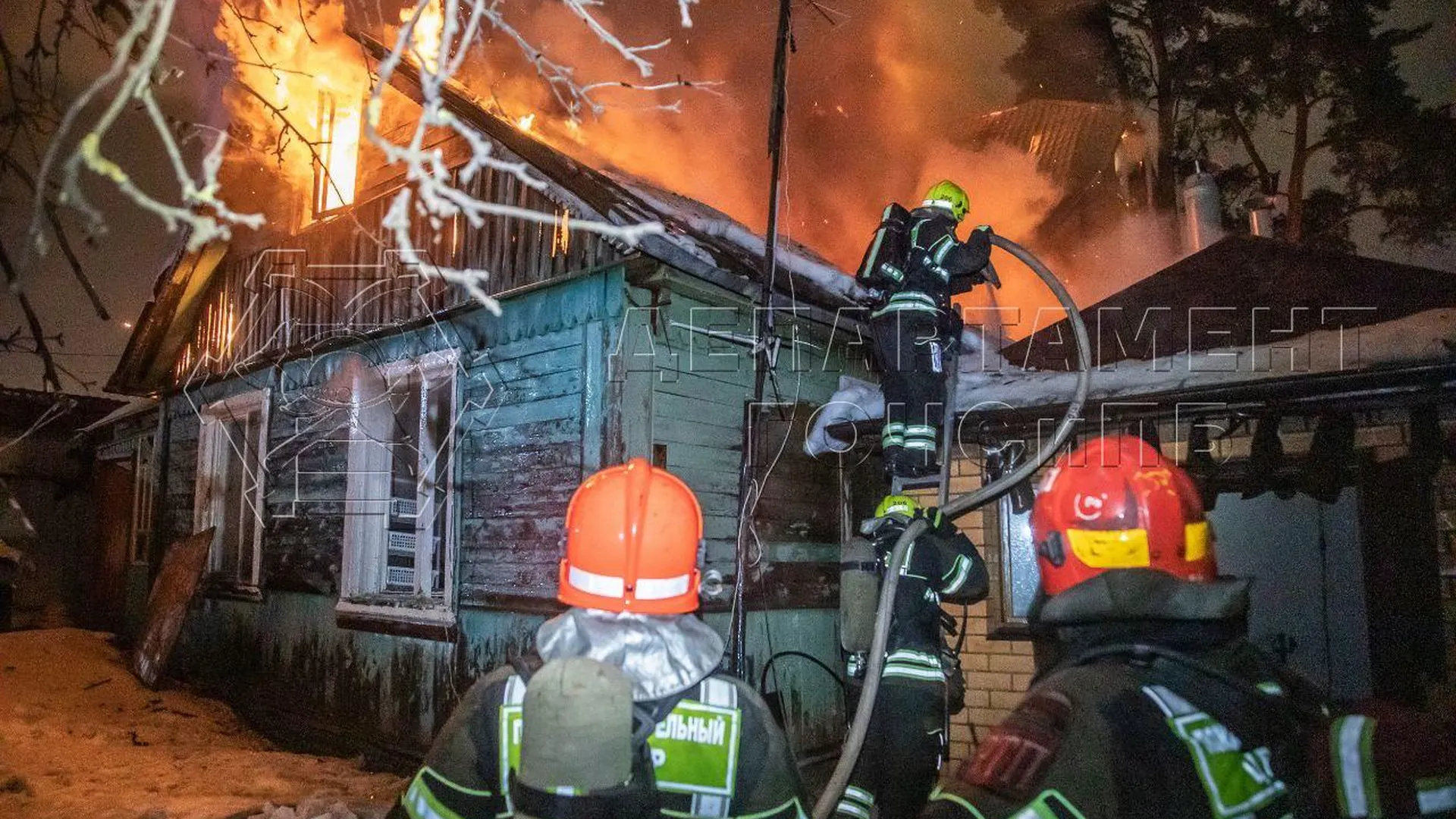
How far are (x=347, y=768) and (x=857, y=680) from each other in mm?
5039

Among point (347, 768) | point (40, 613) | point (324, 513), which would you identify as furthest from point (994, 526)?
point (40, 613)

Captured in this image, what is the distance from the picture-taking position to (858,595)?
520 centimetres

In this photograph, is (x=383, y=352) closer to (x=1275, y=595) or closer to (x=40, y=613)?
(x=1275, y=595)

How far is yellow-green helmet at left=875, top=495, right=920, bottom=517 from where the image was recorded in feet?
16.0

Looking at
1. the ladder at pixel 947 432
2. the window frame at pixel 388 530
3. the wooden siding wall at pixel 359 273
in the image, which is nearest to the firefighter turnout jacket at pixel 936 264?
the ladder at pixel 947 432

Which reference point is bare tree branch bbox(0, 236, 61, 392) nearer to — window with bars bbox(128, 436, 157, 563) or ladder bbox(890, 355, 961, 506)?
ladder bbox(890, 355, 961, 506)

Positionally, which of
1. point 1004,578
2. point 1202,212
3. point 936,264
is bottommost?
point 1004,578

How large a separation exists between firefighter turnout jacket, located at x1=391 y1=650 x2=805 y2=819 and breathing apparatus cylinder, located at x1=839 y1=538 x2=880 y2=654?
2936 millimetres

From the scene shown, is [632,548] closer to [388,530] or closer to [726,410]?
[726,410]

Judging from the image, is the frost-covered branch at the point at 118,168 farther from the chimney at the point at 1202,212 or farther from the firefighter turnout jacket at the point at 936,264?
the chimney at the point at 1202,212

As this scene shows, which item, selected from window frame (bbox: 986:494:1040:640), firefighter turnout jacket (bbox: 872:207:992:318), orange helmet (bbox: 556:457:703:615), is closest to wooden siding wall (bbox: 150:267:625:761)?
firefighter turnout jacket (bbox: 872:207:992:318)

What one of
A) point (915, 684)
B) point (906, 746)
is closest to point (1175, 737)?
point (915, 684)

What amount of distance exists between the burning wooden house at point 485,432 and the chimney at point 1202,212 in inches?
204

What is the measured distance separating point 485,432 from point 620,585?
16.6ft
